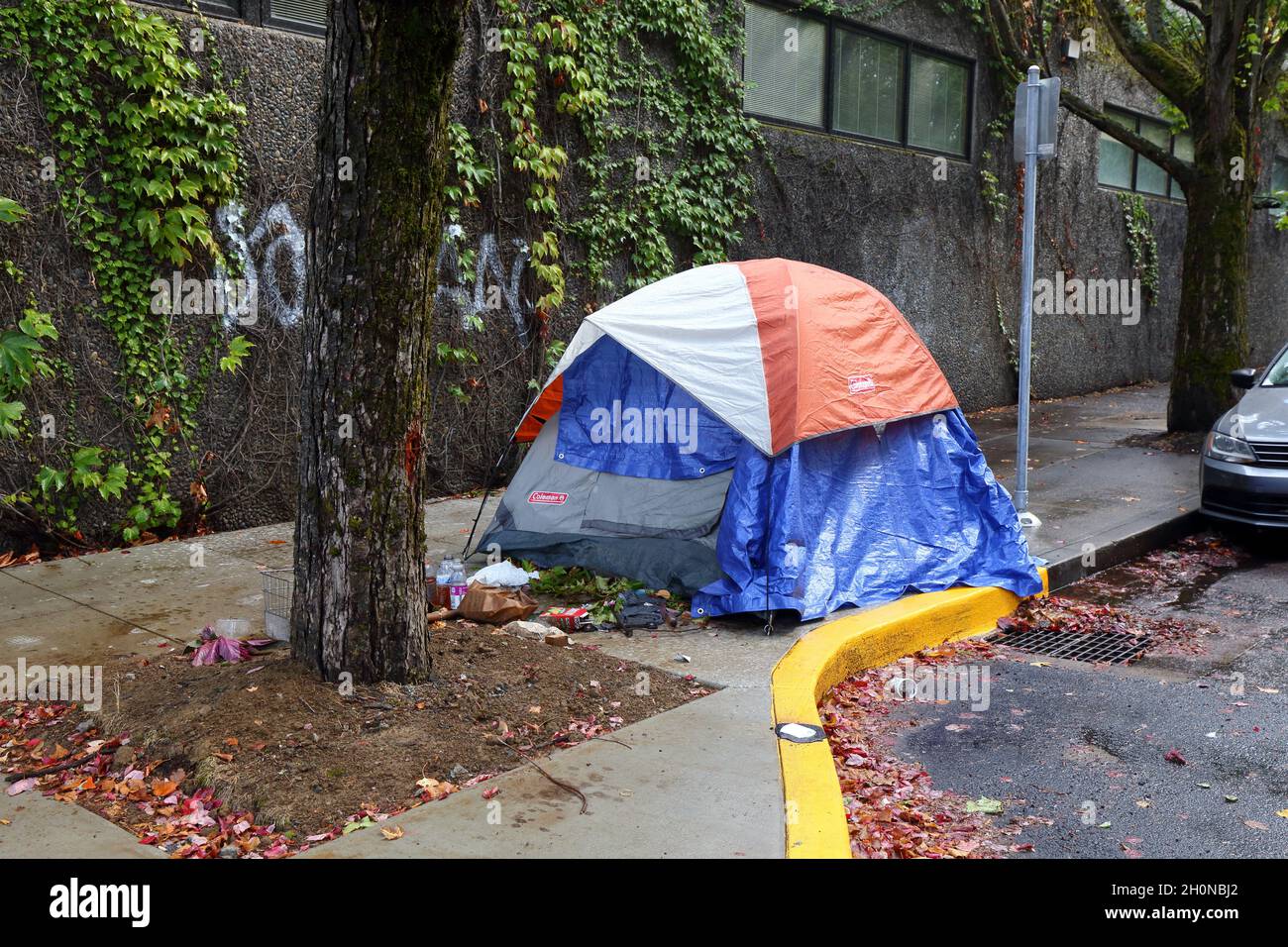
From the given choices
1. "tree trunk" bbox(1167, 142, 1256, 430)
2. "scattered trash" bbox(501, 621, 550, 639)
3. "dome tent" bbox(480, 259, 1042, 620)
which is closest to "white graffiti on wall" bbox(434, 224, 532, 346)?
"dome tent" bbox(480, 259, 1042, 620)

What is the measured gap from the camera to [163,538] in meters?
7.93

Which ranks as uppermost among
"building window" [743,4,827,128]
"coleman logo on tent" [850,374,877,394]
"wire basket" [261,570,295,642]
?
"building window" [743,4,827,128]

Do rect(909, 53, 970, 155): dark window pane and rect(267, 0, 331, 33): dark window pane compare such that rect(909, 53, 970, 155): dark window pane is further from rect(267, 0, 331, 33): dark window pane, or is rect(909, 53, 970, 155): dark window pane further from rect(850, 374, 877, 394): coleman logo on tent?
rect(850, 374, 877, 394): coleman logo on tent

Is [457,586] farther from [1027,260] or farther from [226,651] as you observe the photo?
[1027,260]

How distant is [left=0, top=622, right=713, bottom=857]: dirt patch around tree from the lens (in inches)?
150

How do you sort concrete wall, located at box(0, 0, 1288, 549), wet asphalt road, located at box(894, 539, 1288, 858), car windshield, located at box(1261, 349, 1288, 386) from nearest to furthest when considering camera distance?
wet asphalt road, located at box(894, 539, 1288, 858)
concrete wall, located at box(0, 0, 1288, 549)
car windshield, located at box(1261, 349, 1288, 386)

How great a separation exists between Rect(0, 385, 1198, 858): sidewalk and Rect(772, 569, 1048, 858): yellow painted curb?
79 mm

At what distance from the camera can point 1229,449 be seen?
835 centimetres

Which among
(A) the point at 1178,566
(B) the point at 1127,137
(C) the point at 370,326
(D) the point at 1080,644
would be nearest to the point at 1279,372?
(A) the point at 1178,566

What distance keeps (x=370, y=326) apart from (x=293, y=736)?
1.58m

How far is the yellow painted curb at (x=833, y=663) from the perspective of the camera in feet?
12.4

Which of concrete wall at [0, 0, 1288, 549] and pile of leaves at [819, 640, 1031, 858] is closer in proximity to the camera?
pile of leaves at [819, 640, 1031, 858]

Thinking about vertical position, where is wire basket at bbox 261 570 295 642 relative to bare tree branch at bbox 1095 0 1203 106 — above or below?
below

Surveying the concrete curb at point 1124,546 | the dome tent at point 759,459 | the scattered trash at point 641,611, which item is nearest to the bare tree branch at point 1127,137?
the concrete curb at point 1124,546
